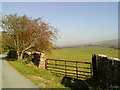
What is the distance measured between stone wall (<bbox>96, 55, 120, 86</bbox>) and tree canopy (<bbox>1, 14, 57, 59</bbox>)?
45.5ft

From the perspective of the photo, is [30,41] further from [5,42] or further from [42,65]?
[42,65]

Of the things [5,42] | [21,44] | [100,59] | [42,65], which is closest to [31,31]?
[21,44]

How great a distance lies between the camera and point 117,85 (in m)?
7.61

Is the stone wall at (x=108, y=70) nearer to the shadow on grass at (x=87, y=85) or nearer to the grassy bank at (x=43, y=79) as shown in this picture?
the shadow on grass at (x=87, y=85)

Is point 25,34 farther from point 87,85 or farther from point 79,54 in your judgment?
point 79,54

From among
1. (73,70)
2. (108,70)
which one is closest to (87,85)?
(108,70)

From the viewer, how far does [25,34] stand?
2219 cm

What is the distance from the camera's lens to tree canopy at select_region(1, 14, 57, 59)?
21969 mm

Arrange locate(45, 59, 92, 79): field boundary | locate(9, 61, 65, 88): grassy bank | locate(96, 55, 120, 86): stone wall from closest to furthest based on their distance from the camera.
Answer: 1. locate(96, 55, 120, 86): stone wall
2. locate(9, 61, 65, 88): grassy bank
3. locate(45, 59, 92, 79): field boundary

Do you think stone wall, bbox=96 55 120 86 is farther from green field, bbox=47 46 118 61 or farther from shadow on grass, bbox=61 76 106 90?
green field, bbox=47 46 118 61

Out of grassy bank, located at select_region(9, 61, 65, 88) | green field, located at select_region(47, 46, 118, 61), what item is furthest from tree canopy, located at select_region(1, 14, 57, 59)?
grassy bank, located at select_region(9, 61, 65, 88)

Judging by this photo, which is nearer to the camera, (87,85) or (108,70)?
(108,70)

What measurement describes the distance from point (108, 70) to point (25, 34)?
52.5 feet

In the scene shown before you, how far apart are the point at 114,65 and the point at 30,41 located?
16.7m
